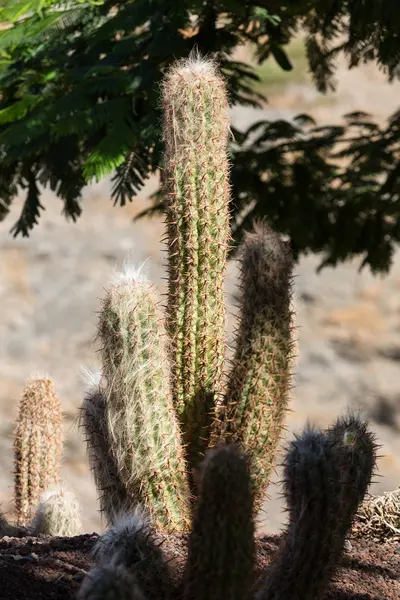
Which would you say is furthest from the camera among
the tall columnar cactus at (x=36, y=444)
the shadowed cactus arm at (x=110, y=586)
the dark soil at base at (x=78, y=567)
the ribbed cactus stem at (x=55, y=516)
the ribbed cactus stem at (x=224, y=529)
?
the tall columnar cactus at (x=36, y=444)

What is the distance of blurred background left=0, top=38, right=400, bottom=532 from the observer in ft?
30.1

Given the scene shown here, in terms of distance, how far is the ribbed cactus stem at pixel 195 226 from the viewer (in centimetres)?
329

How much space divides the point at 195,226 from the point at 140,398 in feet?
2.15

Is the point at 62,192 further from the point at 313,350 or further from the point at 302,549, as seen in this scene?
the point at 313,350

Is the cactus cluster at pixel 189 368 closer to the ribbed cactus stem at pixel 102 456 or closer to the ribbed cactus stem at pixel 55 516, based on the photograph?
the ribbed cactus stem at pixel 102 456

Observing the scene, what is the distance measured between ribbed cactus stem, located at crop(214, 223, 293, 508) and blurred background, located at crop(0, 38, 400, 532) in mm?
5797

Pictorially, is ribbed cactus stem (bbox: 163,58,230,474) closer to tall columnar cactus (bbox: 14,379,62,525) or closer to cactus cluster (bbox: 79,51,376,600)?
cactus cluster (bbox: 79,51,376,600)

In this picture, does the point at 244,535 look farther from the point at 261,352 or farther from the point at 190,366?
the point at 190,366

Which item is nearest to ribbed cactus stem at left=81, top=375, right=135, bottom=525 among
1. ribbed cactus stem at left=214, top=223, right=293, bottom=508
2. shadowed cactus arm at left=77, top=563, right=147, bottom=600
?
ribbed cactus stem at left=214, top=223, right=293, bottom=508

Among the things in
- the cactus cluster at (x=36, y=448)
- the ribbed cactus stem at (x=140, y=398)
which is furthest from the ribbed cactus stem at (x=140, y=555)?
the cactus cluster at (x=36, y=448)

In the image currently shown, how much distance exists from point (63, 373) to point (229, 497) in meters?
7.35

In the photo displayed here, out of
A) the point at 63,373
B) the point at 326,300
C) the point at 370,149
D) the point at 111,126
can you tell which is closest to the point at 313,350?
the point at 326,300

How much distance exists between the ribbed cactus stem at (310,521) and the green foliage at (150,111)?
6.20ft

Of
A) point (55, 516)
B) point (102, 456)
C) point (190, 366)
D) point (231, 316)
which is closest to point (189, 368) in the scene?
point (190, 366)
